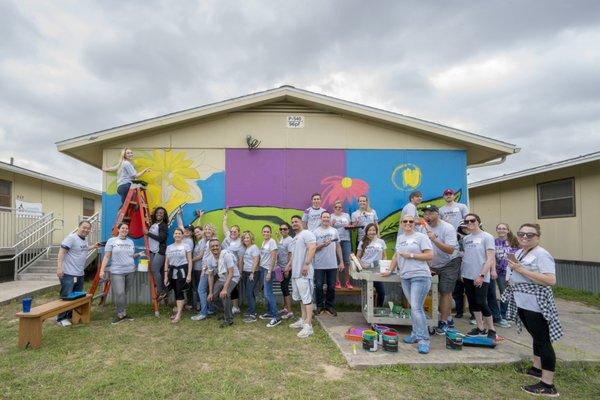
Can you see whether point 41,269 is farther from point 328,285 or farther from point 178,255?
point 328,285

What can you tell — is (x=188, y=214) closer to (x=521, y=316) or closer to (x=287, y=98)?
(x=287, y=98)

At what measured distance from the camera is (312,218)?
7.19 metres

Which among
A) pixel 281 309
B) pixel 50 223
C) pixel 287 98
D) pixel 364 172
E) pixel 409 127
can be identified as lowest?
pixel 281 309

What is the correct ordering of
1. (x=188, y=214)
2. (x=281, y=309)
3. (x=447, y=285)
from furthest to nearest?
(x=188, y=214)
(x=281, y=309)
(x=447, y=285)

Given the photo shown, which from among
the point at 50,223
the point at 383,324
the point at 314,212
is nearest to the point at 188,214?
the point at 314,212

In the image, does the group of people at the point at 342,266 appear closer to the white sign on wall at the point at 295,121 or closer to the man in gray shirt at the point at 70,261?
the man in gray shirt at the point at 70,261

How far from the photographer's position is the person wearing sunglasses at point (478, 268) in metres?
4.93

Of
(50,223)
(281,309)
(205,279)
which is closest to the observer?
(205,279)

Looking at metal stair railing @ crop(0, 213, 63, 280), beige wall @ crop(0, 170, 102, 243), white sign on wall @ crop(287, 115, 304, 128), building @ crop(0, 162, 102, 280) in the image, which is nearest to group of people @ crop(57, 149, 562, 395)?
white sign on wall @ crop(287, 115, 304, 128)

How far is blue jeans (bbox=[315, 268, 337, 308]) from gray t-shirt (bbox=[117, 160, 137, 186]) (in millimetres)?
4170

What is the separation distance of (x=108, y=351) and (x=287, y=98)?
5.74m

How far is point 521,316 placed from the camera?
3.83 m

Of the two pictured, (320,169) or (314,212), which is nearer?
(314,212)

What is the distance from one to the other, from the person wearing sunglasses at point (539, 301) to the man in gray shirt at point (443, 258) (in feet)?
4.20
